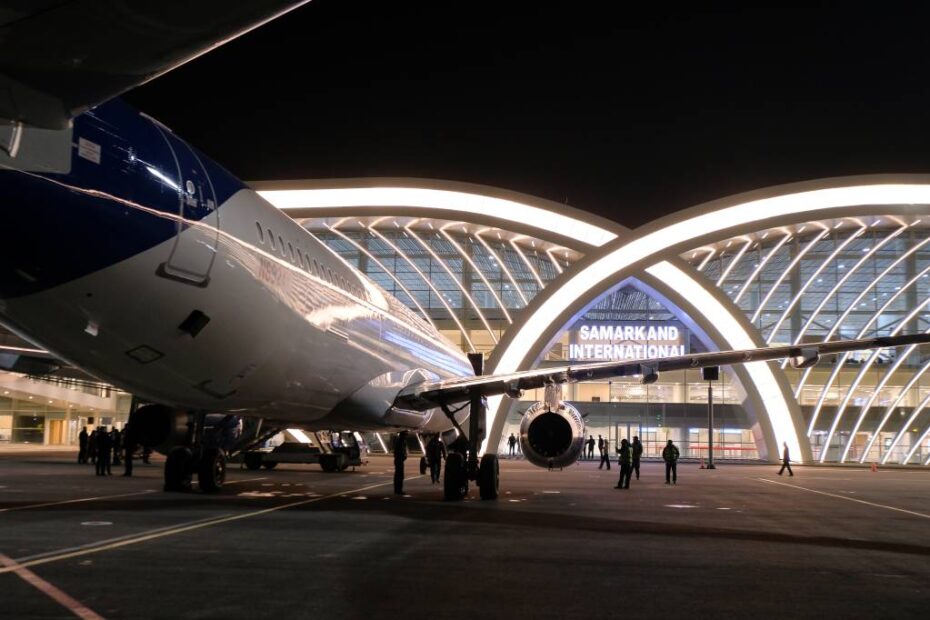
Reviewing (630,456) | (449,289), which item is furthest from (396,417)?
(449,289)

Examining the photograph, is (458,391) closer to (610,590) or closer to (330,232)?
(610,590)

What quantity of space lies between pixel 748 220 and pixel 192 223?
4047cm

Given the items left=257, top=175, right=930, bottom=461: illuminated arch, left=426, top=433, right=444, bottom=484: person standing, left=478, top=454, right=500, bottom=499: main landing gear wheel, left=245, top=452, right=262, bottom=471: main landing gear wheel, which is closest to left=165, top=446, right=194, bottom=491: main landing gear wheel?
left=478, top=454, right=500, bottom=499: main landing gear wheel

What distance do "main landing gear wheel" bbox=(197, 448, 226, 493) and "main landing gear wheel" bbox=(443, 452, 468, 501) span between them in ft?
14.0

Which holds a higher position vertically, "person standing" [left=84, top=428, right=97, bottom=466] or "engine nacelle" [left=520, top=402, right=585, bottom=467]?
"engine nacelle" [left=520, top=402, right=585, bottom=467]

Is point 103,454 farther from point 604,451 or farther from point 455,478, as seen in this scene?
point 604,451

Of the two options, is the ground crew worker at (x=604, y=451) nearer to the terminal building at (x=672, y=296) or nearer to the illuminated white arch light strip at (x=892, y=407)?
the terminal building at (x=672, y=296)

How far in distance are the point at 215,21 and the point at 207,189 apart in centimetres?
687

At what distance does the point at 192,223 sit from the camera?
981cm

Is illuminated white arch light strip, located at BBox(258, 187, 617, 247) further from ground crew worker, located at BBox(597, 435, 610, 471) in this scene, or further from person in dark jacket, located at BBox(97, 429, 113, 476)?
person in dark jacket, located at BBox(97, 429, 113, 476)

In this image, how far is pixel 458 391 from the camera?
1788cm

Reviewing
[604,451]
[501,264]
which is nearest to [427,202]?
[501,264]

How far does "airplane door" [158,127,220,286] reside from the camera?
378 inches

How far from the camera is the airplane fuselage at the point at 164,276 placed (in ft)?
26.7
